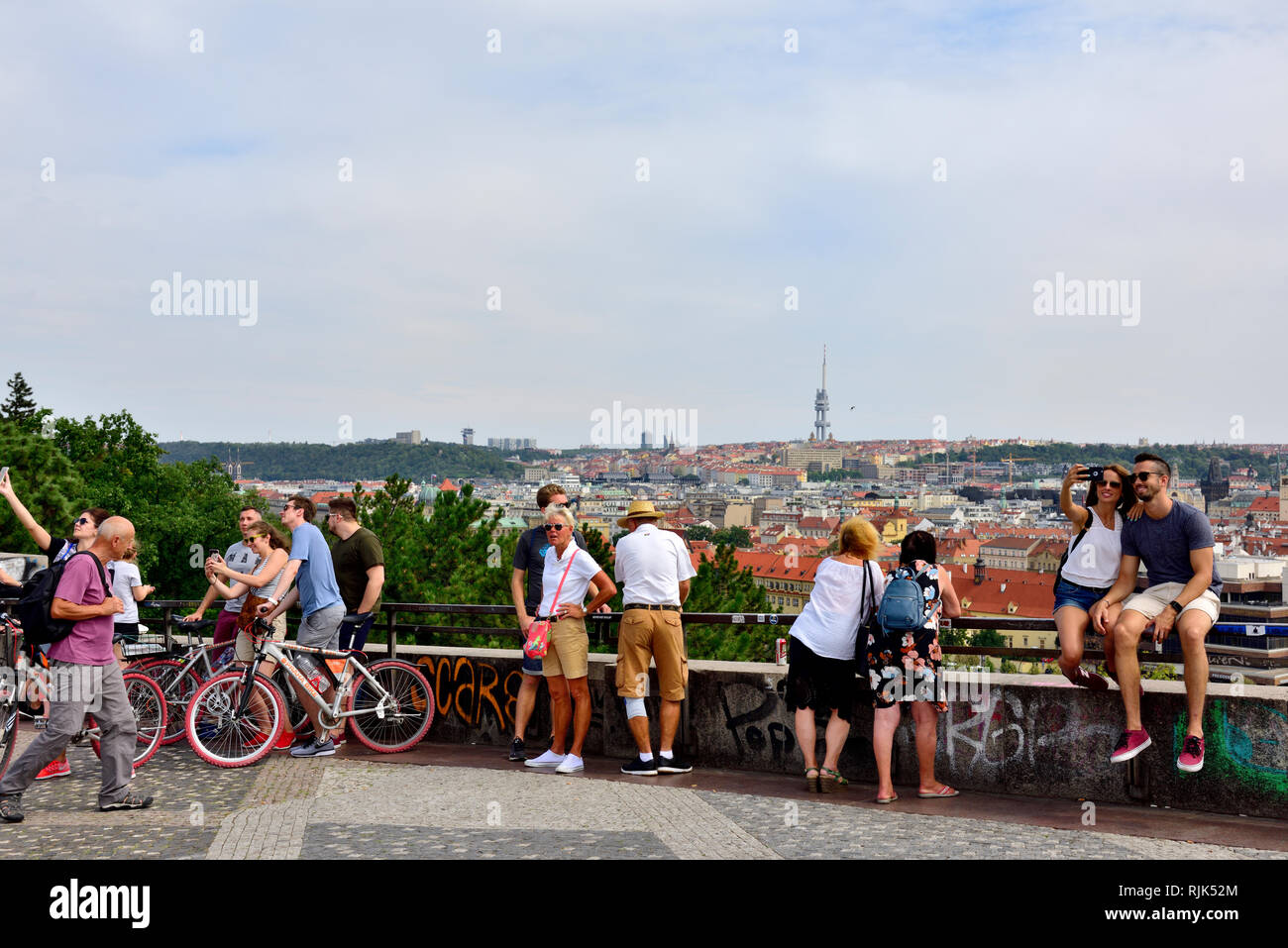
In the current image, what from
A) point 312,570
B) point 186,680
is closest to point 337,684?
point 312,570

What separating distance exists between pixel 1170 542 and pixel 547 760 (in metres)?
3.94

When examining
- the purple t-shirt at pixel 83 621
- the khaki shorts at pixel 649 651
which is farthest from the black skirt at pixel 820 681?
the purple t-shirt at pixel 83 621

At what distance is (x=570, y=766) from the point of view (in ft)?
24.6

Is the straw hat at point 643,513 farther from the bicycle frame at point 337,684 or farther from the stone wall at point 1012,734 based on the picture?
the bicycle frame at point 337,684

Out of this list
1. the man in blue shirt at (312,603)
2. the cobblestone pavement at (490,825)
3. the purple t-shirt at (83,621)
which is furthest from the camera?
the man in blue shirt at (312,603)

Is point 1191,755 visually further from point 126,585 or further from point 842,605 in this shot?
point 126,585

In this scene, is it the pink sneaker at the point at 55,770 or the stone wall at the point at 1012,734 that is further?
the pink sneaker at the point at 55,770

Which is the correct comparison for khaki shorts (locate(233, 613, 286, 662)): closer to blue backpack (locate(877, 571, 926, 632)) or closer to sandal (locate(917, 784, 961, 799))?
blue backpack (locate(877, 571, 926, 632))

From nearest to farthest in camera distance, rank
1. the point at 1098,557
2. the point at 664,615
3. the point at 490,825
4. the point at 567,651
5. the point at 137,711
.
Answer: the point at 490,825 < the point at 1098,557 < the point at 664,615 < the point at 567,651 < the point at 137,711

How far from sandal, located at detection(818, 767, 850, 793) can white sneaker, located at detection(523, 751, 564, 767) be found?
174cm

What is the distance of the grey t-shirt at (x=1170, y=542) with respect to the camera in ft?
20.1

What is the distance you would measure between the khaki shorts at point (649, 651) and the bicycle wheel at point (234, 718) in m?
2.35

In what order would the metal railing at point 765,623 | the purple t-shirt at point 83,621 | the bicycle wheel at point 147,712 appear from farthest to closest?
the bicycle wheel at point 147,712 → the purple t-shirt at point 83,621 → the metal railing at point 765,623
